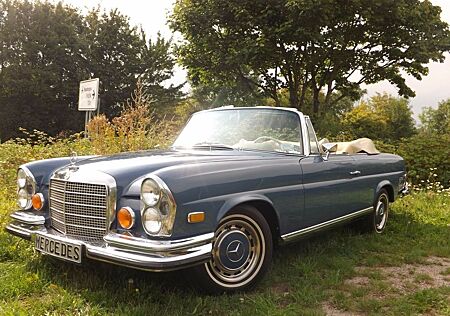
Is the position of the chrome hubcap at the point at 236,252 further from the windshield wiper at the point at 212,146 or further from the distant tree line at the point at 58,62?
the distant tree line at the point at 58,62

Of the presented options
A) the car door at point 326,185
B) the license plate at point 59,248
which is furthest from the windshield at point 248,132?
the license plate at point 59,248

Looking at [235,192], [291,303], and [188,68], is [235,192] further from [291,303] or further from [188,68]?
[188,68]

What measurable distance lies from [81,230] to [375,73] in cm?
1927

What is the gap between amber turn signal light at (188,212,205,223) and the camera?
2599mm

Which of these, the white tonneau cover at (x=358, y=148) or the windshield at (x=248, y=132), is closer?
the windshield at (x=248, y=132)

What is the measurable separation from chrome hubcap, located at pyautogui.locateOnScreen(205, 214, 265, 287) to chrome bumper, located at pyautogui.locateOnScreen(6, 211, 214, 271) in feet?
0.87

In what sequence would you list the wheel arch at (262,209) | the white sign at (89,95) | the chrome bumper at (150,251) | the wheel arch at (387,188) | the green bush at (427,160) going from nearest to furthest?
the chrome bumper at (150,251), the wheel arch at (262,209), the wheel arch at (387,188), the green bush at (427,160), the white sign at (89,95)

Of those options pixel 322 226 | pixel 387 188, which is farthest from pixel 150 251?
pixel 387 188

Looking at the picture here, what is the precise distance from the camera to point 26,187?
352 cm

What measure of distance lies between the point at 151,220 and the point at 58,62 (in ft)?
95.4

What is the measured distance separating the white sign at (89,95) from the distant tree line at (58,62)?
16.3 meters

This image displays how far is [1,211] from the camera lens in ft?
16.0

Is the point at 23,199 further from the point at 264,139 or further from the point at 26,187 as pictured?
the point at 264,139

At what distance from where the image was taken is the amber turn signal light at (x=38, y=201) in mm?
3385
